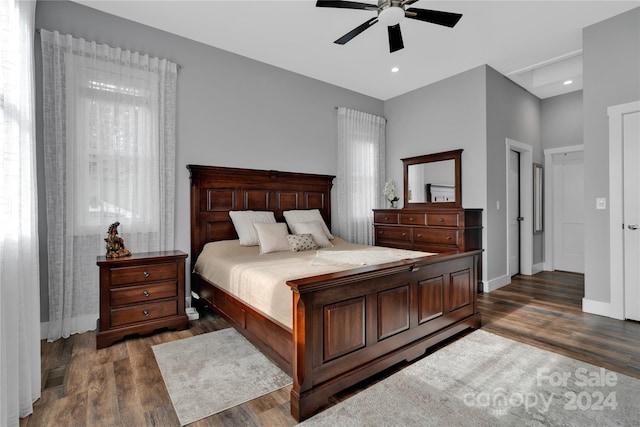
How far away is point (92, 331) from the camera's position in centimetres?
295

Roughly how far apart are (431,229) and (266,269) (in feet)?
9.19

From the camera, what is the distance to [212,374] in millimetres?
2145

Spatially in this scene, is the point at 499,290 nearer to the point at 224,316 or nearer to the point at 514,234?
the point at 514,234

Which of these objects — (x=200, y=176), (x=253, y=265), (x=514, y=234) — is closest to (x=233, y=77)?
(x=200, y=176)

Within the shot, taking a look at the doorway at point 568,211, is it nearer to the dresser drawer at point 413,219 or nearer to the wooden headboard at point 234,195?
the dresser drawer at point 413,219

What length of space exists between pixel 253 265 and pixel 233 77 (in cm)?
256

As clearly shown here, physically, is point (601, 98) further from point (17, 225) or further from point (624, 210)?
point (17, 225)

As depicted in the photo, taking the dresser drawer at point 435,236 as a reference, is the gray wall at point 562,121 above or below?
above

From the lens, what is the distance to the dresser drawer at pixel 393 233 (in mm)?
4688

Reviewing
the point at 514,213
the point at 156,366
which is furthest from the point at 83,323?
the point at 514,213

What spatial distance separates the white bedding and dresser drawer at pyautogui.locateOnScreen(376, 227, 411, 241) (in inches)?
71.6

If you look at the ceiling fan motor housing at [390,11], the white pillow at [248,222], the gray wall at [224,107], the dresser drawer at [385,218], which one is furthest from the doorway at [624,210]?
the white pillow at [248,222]

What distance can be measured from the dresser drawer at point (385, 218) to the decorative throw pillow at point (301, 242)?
1767mm

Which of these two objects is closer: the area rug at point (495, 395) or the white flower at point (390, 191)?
the area rug at point (495, 395)
